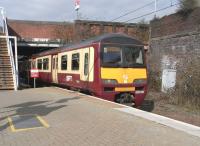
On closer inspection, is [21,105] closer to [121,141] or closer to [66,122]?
[66,122]

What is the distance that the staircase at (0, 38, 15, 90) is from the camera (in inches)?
979

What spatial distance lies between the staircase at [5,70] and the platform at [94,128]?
444 inches

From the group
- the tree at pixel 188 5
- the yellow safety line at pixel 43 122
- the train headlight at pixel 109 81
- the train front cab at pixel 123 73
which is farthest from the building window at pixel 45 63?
the yellow safety line at pixel 43 122

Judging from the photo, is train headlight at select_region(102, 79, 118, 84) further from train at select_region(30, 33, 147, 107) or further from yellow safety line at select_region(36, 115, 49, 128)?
yellow safety line at select_region(36, 115, 49, 128)

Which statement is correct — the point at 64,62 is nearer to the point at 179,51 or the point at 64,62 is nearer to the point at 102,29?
the point at 179,51

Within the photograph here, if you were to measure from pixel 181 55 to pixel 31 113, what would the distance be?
14630mm

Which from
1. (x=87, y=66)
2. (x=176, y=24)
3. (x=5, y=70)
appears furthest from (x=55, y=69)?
(x=176, y=24)

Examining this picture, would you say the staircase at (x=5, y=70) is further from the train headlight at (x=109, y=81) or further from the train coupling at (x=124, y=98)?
the train headlight at (x=109, y=81)

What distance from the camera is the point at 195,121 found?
14914 mm

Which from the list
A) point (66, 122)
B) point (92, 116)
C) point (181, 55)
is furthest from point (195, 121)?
point (181, 55)

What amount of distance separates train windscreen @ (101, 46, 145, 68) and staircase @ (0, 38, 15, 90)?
374 inches

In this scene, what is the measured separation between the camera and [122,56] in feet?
56.3

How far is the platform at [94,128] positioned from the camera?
28.3ft

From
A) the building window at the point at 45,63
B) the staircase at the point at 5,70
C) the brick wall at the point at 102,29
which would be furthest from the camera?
the brick wall at the point at 102,29
